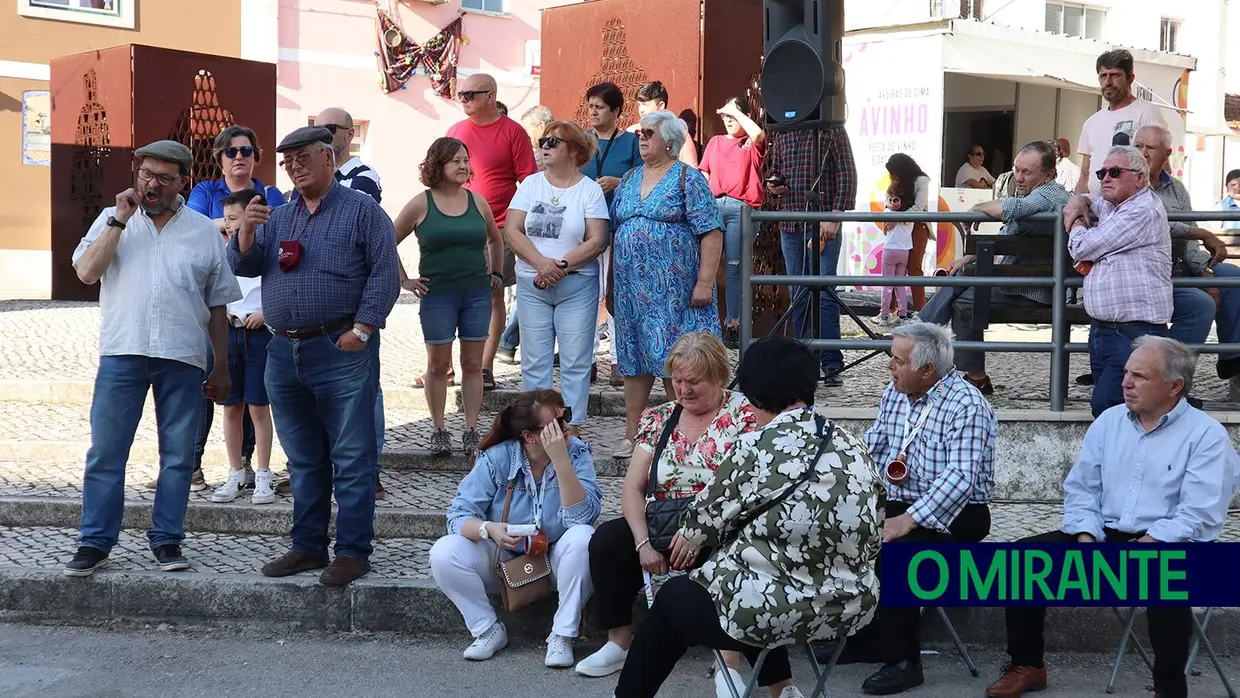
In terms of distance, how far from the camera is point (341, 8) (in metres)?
20.3

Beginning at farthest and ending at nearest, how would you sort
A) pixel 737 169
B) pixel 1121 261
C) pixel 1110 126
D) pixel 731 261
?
pixel 731 261, pixel 737 169, pixel 1110 126, pixel 1121 261

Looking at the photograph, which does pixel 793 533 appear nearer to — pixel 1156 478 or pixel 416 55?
pixel 1156 478

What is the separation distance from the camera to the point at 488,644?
530 centimetres

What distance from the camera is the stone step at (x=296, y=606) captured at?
17.8ft

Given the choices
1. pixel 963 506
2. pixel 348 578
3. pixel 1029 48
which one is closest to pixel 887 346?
pixel 963 506

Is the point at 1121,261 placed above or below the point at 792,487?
above

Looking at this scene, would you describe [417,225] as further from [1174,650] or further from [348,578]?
[1174,650]

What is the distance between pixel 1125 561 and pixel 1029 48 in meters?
12.5

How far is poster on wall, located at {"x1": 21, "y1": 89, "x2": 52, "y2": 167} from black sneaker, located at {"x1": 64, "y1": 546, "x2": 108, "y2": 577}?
42.7ft

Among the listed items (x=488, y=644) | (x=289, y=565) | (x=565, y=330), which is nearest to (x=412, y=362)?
(x=565, y=330)

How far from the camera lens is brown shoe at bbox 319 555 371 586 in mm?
5570

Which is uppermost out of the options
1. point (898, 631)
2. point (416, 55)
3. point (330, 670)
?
point (416, 55)

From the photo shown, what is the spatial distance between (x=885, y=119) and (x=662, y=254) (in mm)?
9453

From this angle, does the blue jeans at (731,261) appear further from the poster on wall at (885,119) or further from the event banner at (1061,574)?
the poster on wall at (885,119)
